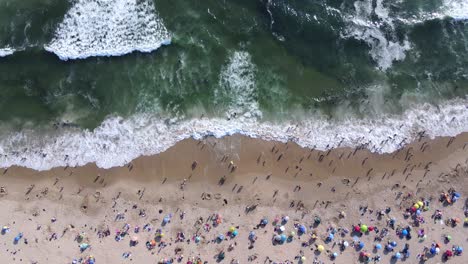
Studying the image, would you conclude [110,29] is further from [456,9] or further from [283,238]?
[456,9]

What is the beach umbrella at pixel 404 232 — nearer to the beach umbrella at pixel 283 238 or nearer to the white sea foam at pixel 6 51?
the beach umbrella at pixel 283 238

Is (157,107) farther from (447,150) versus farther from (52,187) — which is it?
(447,150)

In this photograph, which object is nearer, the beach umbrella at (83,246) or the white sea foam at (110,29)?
the beach umbrella at (83,246)

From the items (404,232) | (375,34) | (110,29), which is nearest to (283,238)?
(404,232)

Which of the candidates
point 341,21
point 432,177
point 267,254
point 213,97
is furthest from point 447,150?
point 213,97

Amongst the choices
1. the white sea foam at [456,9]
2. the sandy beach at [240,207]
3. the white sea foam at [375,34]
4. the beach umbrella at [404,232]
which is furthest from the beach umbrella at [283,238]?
the white sea foam at [456,9]

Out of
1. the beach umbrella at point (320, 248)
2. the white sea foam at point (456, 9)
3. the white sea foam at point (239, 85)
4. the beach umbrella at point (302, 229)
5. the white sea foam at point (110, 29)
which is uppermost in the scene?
the white sea foam at point (456, 9)
